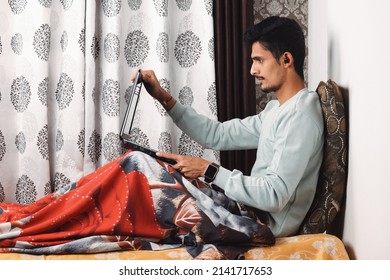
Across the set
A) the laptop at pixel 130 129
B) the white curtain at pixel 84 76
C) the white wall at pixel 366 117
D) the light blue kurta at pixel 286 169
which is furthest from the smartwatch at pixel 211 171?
the white curtain at pixel 84 76

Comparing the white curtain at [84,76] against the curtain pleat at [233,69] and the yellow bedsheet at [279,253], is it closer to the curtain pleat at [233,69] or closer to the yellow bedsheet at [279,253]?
the curtain pleat at [233,69]

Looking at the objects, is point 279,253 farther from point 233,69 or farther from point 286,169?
point 233,69

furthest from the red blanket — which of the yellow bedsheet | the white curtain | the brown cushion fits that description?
the white curtain

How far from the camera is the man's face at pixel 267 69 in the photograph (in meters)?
2.05

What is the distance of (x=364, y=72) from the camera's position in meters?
1.71

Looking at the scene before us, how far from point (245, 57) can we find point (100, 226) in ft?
4.57

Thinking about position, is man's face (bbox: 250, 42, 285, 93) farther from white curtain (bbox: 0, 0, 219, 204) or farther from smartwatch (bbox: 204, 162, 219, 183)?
white curtain (bbox: 0, 0, 219, 204)

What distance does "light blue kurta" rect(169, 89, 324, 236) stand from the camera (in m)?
1.81

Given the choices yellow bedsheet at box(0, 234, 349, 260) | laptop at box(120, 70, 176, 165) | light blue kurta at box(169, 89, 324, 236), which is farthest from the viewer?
laptop at box(120, 70, 176, 165)

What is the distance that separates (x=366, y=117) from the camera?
1675 mm

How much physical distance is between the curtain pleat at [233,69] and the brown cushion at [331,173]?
0.98 meters

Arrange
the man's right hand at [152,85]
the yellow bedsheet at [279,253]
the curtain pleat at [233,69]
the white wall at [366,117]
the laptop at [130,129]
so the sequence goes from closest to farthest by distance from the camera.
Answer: the white wall at [366,117] < the yellow bedsheet at [279,253] < the laptop at [130,129] < the man's right hand at [152,85] < the curtain pleat at [233,69]

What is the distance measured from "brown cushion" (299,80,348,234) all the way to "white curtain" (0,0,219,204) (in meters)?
1.02

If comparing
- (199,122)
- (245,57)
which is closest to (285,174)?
(199,122)
